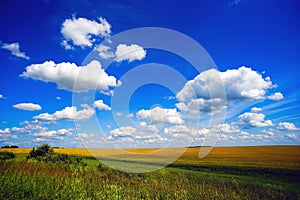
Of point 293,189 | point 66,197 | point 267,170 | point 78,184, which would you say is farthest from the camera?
point 267,170

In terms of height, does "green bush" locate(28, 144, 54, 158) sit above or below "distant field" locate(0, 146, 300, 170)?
above

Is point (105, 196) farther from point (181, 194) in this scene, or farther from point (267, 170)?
point (267, 170)

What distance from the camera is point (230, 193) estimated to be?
423 inches

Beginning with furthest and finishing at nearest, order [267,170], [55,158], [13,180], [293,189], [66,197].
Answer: [55,158] → [267,170] → [293,189] → [13,180] → [66,197]

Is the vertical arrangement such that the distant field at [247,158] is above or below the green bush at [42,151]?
below

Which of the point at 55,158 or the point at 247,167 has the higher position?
the point at 55,158

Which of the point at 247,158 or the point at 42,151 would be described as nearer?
the point at 42,151

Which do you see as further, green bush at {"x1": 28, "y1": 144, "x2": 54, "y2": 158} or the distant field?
green bush at {"x1": 28, "y1": 144, "x2": 54, "y2": 158}

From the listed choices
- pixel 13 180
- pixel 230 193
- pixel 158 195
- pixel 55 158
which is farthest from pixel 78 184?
pixel 55 158

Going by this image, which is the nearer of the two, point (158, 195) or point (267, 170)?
point (158, 195)

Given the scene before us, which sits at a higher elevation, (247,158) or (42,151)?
(42,151)

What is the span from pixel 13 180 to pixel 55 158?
43.8 ft

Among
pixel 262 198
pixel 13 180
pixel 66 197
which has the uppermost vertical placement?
pixel 13 180

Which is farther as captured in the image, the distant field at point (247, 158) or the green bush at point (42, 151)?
the green bush at point (42, 151)
